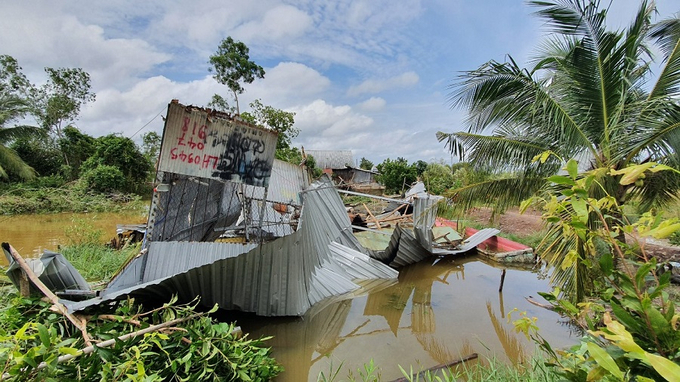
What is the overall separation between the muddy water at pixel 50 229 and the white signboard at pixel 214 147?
6.42 meters

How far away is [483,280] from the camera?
29.3 ft

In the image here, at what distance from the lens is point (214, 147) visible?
484cm

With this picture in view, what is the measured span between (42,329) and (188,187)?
548cm

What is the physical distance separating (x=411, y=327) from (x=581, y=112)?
16.4 ft

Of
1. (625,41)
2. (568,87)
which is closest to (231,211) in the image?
(568,87)

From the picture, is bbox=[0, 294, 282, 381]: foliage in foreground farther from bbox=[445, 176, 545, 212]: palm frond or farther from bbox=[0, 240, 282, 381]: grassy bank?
bbox=[445, 176, 545, 212]: palm frond

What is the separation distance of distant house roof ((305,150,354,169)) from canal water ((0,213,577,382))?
1189 inches

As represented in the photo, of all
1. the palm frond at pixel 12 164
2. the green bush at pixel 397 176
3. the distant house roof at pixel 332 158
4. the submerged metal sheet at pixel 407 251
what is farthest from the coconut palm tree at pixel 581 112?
the distant house roof at pixel 332 158

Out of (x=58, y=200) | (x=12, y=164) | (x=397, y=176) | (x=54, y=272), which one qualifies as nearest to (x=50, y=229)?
(x=58, y=200)

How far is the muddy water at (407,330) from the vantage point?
498 cm

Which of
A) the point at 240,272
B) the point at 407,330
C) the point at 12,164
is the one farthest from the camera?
the point at 12,164

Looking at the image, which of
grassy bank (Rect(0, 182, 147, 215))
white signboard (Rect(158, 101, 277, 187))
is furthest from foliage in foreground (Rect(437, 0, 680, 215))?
grassy bank (Rect(0, 182, 147, 215))

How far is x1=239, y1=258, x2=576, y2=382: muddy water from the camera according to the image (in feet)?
16.4

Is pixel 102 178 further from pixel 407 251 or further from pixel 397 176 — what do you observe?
pixel 397 176
